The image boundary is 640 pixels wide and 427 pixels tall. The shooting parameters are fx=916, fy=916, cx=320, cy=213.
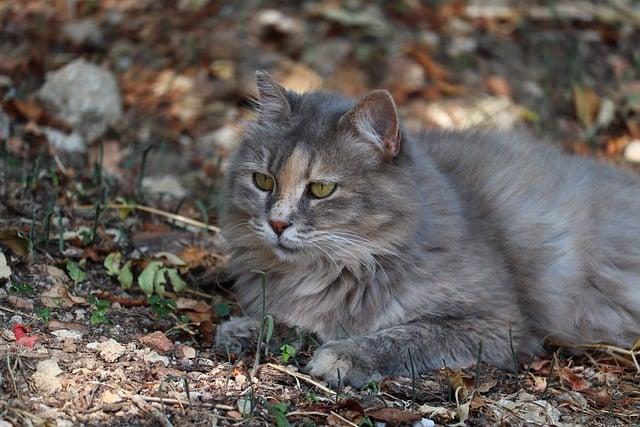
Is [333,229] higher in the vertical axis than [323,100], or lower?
lower

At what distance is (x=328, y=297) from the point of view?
3.61m

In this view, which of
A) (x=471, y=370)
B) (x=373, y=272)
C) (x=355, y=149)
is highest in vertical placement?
(x=355, y=149)

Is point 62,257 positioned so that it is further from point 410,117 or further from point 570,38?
point 570,38

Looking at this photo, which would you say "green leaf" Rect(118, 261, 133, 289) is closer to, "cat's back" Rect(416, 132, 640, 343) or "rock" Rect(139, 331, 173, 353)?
"rock" Rect(139, 331, 173, 353)

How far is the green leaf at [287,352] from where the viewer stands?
11.1 ft

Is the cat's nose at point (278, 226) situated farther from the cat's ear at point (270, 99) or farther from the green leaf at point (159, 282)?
the green leaf at point (159, 282)

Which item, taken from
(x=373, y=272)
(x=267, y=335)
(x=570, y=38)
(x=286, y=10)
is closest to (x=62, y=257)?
(x=267, y=335)

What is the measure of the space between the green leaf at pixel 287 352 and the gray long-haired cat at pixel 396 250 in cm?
11

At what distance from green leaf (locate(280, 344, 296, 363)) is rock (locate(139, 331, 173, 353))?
417mm

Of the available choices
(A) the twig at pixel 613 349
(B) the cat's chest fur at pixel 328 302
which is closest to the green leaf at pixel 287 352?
(B) the cat's chest fur at pixel 328 302

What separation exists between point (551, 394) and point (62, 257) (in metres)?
2.10

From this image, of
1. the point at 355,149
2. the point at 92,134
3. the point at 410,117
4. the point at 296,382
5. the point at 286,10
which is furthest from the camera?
the point at 286,10

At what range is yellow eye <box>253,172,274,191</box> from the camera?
3.55 metres

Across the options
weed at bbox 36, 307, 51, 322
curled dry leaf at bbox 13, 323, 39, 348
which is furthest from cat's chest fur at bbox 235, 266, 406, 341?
curled dry leaf at bbox 13, 323, 39, 348
